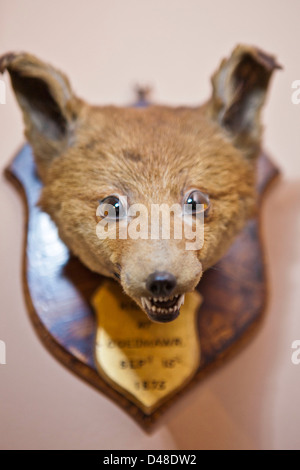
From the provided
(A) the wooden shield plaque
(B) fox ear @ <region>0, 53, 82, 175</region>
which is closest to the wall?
(A) the wooden shield plaque

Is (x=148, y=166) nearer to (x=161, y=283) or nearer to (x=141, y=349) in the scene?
(x=161, y=283)

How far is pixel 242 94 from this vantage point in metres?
0.78

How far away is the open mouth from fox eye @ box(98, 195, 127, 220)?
5.5 inches

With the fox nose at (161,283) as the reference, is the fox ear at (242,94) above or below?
above

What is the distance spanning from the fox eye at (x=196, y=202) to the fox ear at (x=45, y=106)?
0.81ft

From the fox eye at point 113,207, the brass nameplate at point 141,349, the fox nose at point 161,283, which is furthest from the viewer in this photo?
the brass nameplate at point 141,349

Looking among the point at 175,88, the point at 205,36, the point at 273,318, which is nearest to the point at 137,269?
the point at 273,318

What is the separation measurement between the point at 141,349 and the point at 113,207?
1.02 ft

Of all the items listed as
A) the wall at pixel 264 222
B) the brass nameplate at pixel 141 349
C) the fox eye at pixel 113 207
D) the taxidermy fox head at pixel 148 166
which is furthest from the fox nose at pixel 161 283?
the wall at pixel 264 222

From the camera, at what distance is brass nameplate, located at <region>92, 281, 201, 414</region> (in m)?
0.78

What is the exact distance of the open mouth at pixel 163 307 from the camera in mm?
582

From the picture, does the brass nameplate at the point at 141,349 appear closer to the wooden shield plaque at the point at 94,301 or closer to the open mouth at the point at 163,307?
the wooden shield plaque at the point at 94,301

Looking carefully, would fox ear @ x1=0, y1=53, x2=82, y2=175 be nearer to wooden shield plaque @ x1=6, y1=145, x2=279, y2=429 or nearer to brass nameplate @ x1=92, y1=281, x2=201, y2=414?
wooden shield plaque @ x1=6, y1=145, x2=279, y2=429

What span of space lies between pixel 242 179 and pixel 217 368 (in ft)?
1.25
